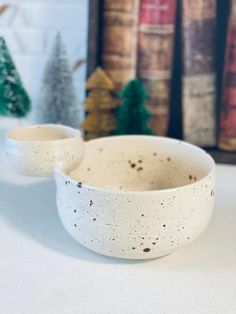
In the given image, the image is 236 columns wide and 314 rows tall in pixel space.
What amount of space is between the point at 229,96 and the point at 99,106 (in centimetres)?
23

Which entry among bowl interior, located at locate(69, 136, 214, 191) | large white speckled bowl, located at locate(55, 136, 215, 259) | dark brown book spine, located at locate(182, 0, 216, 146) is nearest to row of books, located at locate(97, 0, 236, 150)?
dark brown book spine, located at locate(182, 0, 216, 146)

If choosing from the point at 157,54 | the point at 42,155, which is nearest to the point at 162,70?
the point at 157,54

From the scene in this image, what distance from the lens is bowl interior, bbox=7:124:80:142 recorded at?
2.01ft

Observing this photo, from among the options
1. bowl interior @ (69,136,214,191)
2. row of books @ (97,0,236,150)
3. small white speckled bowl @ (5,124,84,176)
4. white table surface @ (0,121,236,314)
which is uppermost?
row of books @ (97,0,236,150)

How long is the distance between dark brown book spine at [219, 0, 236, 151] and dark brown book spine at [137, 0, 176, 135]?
0.32 feet

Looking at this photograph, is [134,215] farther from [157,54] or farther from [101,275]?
[157,54]

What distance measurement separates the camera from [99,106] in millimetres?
822

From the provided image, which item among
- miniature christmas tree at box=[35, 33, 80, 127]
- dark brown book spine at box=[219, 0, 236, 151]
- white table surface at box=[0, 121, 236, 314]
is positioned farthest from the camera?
miniature christmas tree at box=[35, 33, 80, 127]

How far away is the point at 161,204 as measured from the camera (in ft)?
1.50

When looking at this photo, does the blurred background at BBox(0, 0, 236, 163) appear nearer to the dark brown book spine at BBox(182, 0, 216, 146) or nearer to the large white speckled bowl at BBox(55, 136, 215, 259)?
the dark brown book spine at BBox(182, 0, 216, 146)

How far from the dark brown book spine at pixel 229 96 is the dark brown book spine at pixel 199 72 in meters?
0.02

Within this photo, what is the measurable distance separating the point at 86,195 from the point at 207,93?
408 millimetres

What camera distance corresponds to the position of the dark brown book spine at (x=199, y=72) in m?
0.77

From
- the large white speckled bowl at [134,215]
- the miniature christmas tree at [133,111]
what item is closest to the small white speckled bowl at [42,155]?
the large white speckled bowl at [134,215]
